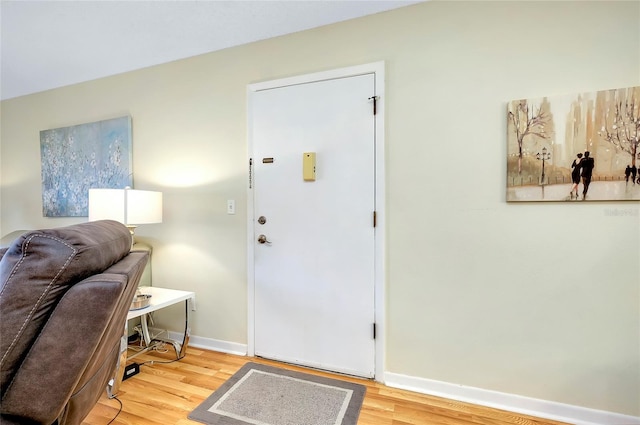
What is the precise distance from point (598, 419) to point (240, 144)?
2.64 metres

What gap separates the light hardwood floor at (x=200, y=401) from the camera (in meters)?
1.47

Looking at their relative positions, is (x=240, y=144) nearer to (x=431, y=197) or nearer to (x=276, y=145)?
(x=276, y=145)

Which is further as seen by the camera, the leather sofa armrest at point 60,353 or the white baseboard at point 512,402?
the white baseboard at point 512,402

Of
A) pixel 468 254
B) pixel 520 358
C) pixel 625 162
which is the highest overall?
pixel 625 162

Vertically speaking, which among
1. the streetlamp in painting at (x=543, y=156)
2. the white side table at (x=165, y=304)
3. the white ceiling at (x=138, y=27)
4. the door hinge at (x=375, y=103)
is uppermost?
the white ceiling at (x=138, y=27)

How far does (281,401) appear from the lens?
5.24 feet

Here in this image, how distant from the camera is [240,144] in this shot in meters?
2.15

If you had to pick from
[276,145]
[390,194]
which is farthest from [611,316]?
[276,145]

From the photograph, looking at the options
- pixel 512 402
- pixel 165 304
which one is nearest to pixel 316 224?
pixel 165 304

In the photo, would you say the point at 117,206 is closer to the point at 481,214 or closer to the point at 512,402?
the point at 481,214

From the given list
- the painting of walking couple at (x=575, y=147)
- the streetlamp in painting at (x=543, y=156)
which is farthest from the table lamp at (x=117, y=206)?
the streetlamp in painting at (x=543, y=156)

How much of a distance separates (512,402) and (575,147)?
139 cm

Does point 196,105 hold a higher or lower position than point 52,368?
higher

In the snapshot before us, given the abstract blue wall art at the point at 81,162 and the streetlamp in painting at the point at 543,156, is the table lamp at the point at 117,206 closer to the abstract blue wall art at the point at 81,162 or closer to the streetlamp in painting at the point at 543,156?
the abstract blue wall art at the point at 81,162
